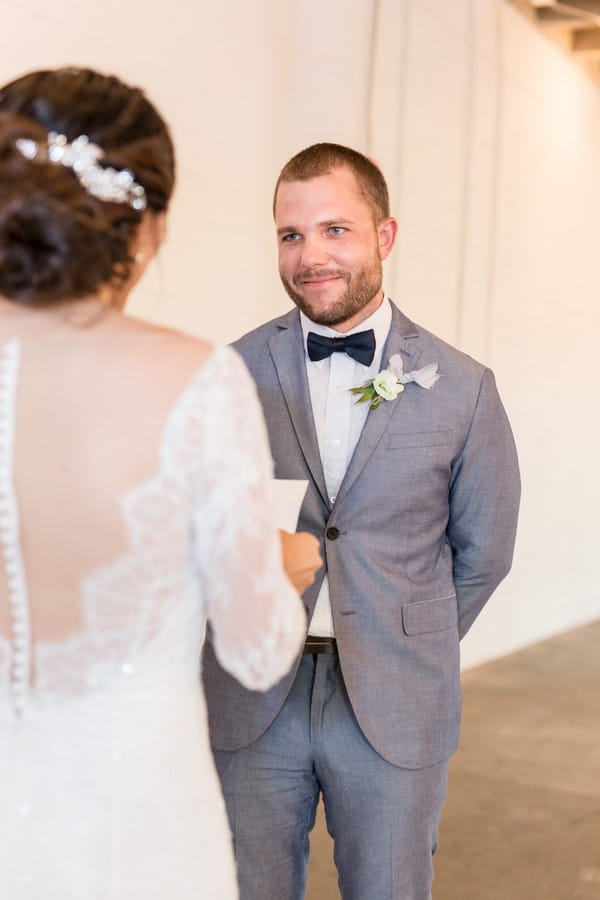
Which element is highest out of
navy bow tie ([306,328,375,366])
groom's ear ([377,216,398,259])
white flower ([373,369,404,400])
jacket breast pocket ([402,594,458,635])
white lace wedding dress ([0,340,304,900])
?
groom's ear ([377,216,398,259])

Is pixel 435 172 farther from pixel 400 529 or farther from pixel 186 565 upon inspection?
pixel 186 565

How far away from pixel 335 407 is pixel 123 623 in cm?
111

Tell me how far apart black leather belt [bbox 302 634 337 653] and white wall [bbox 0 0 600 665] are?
184 cm

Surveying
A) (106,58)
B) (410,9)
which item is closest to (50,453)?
(106,58)

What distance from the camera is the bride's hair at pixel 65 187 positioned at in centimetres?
127

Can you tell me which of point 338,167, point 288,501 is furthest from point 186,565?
point 338,167

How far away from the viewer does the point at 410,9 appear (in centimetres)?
560

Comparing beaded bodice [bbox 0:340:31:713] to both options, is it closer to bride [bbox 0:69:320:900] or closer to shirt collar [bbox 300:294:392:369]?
bride [bbox 0:69:320:900]

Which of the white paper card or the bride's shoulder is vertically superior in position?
the bride's shoulder

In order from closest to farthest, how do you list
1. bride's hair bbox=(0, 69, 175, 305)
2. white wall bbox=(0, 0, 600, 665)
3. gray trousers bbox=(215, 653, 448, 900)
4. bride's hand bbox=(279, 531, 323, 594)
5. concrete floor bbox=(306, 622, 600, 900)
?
bride's hair bbox=(0, 69, 175, 305)
bride's hand bbox=(279, 531, 323, 594)
gray trousers bbox=(215, 653, 448, 900)
concrete floor bbox=(306, 622, 600, 900)
white wall bbox=(0, 0, 600, 665)

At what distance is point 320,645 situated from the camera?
2295 mm

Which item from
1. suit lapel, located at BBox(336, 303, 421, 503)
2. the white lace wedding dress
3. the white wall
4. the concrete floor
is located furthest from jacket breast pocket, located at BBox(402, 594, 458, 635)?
the white wall

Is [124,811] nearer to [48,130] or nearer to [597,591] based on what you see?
[48,130]

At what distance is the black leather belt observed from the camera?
2295 millimetres
